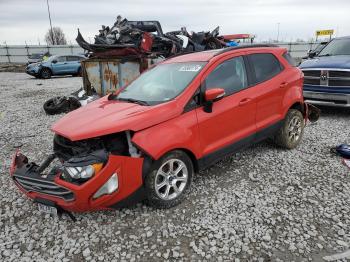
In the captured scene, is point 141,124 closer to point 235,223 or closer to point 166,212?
point 166,212

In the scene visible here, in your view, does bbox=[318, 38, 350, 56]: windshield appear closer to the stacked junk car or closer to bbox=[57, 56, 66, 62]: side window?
the stacked junk car

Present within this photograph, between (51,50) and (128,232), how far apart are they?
35866 mm

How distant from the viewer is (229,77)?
4219 millimetres

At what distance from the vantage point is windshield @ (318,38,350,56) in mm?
Result: 7923

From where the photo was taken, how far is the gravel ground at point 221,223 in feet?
9.72

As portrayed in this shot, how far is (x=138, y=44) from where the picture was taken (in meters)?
8.52

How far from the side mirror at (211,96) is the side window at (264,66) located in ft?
3.54

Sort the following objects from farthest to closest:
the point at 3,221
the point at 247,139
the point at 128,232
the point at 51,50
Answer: the point at 51,50 < the point at 247,139 < the point at 3,221 < the point at 128,232

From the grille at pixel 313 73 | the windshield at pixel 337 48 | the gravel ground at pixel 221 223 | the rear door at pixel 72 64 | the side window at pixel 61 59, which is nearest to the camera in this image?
the gravel ground at pixel 221 223

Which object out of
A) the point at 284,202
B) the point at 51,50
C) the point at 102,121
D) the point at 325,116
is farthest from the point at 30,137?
the point at 51,50

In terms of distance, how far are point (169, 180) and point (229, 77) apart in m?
1.64

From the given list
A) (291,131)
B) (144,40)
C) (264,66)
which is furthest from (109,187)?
(144,40)

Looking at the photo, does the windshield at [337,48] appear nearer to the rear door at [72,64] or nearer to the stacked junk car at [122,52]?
the stacked junk car at [122,52]

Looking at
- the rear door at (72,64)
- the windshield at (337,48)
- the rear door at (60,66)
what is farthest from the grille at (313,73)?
the rear door at (60,66)
